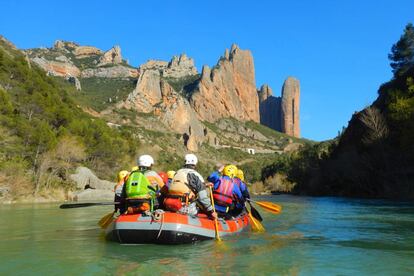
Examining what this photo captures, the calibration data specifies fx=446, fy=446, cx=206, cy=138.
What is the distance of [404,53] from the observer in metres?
58.2

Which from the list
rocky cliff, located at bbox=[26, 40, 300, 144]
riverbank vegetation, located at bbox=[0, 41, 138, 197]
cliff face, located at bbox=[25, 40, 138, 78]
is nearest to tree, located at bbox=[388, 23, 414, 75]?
riverbank vegetation, located at bbox=[0, 41, 138, 197]

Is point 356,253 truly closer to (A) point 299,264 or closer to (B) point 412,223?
(A) point 299,264

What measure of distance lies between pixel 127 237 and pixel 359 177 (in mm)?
43157

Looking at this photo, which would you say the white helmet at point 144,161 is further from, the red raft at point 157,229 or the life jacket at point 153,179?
the red raft at point 157,229

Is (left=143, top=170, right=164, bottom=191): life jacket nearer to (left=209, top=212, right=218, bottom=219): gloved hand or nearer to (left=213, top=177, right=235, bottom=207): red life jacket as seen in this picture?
(left=209, top=212, right=218, bottom=219): gloved hand

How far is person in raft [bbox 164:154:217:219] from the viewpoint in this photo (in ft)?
36.6

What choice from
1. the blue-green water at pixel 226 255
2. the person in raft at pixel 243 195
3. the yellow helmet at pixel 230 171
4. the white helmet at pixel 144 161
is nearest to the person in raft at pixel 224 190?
the yellow helmet at pixel 230 171

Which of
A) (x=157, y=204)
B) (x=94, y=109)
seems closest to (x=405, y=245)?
(x=157, y=204)

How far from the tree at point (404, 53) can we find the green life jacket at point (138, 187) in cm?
5309

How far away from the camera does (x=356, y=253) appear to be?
10125 millimetres

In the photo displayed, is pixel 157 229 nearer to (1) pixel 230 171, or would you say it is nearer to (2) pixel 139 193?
(2) pixel 139 193

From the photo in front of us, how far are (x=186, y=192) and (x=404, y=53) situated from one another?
55.3m

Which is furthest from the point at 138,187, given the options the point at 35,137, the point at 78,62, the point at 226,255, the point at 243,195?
the point at 78,62

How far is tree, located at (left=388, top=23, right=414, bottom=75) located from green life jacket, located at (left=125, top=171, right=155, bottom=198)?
53093 millimetres
